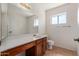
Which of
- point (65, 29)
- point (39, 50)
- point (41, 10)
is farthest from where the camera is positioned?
point (39, 50)

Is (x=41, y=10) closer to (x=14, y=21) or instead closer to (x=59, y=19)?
(x=59, y=19)

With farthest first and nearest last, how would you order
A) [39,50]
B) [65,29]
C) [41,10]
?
[39,50] → [41,10] → [65,29]

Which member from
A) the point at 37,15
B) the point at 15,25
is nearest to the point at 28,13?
the point at 37,15

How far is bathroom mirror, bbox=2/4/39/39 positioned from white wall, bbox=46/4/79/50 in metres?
0.34

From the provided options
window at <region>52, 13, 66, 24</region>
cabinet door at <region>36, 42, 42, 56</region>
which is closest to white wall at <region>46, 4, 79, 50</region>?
window at <region>52, 13, 66, 24</region>

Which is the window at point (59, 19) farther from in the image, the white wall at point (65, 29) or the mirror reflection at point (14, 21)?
the mirror reflection at point (14, 21)

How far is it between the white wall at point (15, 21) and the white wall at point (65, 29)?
0.38 meters

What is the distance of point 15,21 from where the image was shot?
1214 mm

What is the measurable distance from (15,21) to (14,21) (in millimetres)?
17

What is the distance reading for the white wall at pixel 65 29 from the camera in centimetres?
110

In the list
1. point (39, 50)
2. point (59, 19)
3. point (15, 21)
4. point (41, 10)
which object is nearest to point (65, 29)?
point (59, 19)

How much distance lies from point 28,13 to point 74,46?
0.88 meters

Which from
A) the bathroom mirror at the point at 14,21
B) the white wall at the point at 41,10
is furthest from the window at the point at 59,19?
the bathroom mirror at the point at 14,21

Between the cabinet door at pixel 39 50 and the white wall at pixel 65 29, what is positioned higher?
the white wall at pixel 65 29
